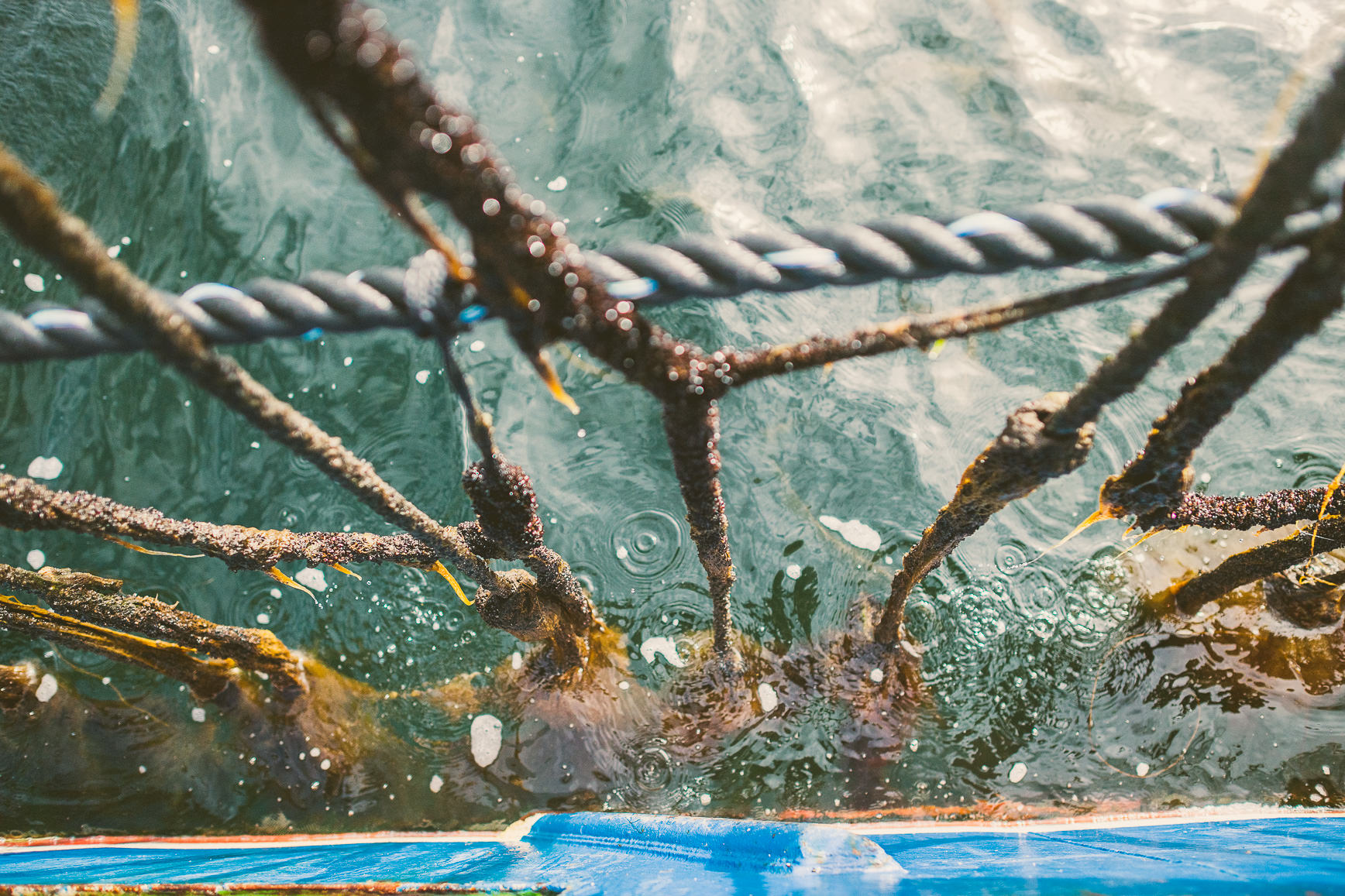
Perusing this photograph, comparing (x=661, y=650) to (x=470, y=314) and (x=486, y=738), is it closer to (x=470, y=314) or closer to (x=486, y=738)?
(x=486, y=738)

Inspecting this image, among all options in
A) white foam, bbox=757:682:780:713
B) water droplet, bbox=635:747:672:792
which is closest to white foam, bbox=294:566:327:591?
water droplet, bbox=635:747:672:792

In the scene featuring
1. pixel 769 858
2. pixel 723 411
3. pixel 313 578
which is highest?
pixel 723 411

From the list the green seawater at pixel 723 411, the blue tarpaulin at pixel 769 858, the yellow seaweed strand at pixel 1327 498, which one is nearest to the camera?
the yellow seaweed strand at pixel 1327 498

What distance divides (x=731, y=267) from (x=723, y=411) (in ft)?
8.02

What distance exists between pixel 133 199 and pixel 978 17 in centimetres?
499

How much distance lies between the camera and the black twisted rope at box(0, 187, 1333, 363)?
1023mm

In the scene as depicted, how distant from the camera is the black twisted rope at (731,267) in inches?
40.3

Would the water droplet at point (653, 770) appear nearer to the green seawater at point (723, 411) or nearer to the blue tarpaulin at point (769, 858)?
the green seawater at point (723, 411)

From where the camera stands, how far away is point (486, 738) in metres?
3.39

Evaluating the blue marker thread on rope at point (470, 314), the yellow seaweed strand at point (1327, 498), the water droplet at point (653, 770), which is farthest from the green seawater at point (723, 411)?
the blue marker thread on rope at point (470, 314)

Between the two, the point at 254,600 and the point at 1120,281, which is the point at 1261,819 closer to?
the point at 1120,281

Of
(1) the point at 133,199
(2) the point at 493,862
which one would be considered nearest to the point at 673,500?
(2) the point at 493,862

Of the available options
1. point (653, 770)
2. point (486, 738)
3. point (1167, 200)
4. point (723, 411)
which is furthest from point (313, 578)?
point (1167, 200)

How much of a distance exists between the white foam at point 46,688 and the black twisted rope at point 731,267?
360 centimetres
